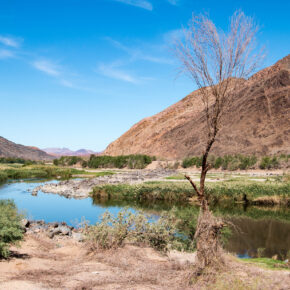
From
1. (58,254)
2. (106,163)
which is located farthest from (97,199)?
(106,163)

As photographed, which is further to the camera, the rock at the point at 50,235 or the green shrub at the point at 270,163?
the green shrub at the point at 270,163

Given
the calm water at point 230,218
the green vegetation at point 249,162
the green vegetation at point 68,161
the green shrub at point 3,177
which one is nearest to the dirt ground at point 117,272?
the calm water at point 230,218

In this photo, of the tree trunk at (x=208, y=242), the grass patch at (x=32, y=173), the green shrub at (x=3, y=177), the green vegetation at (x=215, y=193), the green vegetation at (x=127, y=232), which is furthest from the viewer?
the grass patch at (x=32, y=173)

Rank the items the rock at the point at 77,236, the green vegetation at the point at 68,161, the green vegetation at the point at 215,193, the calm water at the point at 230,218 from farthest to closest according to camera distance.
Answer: the green vegetation at the point at 68,161
the green vegetation at the point at 215,193
the calm water at the point at 230,218
the rock at the point at 77,236

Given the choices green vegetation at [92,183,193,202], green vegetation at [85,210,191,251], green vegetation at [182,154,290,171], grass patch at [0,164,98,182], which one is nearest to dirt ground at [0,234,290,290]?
green vegetation at [85,210,191,251]

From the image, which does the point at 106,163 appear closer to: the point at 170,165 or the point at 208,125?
the point at 170,165

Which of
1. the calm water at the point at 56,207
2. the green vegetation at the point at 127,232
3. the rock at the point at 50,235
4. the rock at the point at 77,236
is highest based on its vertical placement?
the green vegetation at the point at 127,232

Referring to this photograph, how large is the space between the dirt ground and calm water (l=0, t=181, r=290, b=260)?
5.93 ft

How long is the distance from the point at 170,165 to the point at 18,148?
407 ft

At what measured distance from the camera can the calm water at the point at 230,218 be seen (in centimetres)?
1498

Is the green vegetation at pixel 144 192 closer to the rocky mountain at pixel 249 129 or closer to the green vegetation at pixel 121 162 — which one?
the rocky mountain at pixel 249 129

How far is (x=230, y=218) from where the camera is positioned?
50.8 ft

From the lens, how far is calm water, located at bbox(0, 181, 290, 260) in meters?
15.0

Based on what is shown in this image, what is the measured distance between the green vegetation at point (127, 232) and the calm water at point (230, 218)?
956 millimetres
